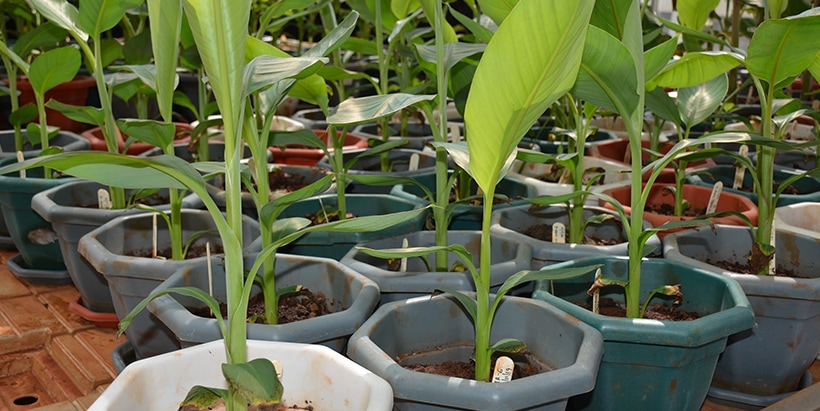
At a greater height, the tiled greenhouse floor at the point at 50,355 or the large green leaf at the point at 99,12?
A: the large green leaf at the point at 99,12

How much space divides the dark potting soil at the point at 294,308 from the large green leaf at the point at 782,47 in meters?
0.80

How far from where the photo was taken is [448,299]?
1.19 meters

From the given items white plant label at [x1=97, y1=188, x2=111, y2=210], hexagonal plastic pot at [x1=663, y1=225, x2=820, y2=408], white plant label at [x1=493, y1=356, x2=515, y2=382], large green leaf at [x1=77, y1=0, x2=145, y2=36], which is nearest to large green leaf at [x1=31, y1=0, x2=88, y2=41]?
large green leaf at [x1=77, y1=0, x2=145, y2=36]

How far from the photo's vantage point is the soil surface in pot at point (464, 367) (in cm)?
112

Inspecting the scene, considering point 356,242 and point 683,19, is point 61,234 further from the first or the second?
point 683,19

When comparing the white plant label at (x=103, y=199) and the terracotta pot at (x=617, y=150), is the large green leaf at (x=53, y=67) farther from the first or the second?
the terracotta pot at (x=617, y=150)

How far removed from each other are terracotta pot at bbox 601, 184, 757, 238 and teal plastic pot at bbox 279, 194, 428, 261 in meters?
0.46

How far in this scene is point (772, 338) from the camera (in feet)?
4.36

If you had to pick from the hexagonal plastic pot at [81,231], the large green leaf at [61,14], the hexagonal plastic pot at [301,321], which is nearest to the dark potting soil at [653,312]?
the hexagonal plastic pot at [301,321]

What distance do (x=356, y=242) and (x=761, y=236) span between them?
29.1 inches

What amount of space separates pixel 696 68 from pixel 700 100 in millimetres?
393

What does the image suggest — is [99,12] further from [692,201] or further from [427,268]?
[692,201]

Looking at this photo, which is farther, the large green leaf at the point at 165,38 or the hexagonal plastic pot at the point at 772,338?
the hexagonal plastic pot at the point at 772,338

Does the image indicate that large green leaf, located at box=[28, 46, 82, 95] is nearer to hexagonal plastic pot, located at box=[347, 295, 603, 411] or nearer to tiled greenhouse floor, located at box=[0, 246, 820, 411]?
tiled greenhouse floor, located at box=[0, 246, 820, 411]
